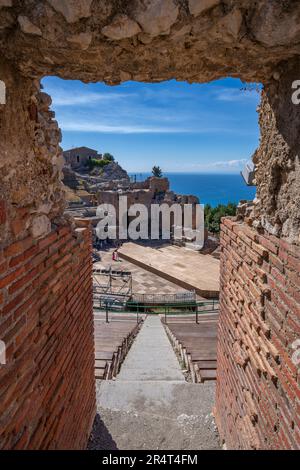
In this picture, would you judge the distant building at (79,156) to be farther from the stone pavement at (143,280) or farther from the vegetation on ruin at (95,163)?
the stone pavement at (143,280)

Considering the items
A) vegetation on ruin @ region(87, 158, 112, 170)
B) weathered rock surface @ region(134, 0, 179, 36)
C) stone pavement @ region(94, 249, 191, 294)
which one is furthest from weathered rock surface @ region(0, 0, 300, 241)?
vegetation on ruin @ region(87, 158, 112, 170)

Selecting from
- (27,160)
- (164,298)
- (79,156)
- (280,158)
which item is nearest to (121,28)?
(27,160)

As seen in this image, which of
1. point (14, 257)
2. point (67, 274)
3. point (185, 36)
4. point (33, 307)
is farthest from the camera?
point (67, 274)

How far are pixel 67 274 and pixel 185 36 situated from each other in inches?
99.5

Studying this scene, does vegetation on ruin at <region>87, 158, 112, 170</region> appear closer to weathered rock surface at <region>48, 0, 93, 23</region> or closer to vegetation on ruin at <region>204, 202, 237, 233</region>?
vegetation on ruin at <region>204, 202, 237, 233</region>

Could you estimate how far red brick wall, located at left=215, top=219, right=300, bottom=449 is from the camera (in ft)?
7.20

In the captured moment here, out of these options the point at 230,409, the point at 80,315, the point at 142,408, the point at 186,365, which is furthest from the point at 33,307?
the point at 186,365

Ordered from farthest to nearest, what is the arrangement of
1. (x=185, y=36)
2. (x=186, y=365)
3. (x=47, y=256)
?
(x=186, y=365)
(x=47, y=256)
(x=185, y=36)

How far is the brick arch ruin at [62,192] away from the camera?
1.82 meters

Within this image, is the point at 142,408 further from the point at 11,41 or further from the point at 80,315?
the point at 11,41

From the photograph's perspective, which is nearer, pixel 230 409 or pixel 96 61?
pixel 96 61

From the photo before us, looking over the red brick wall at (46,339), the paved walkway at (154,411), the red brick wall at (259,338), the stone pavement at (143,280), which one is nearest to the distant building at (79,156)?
the stone pavement at (143,280)

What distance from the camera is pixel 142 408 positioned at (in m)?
5.23

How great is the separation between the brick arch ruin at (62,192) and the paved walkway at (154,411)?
1.57 meters
